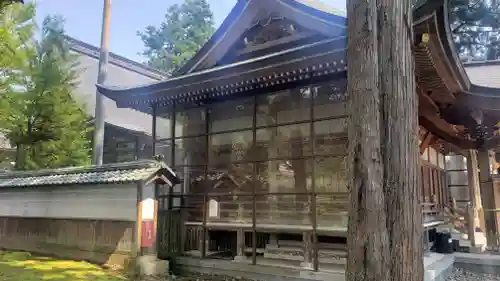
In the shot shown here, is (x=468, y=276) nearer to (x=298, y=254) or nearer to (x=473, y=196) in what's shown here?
(x=473, y=196)

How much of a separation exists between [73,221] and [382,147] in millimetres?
7651

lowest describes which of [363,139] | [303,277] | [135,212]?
[303,277]

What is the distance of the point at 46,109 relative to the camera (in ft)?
37.1

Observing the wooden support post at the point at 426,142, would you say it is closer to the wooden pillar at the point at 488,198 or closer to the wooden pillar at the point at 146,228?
the wooden pillar at the point at 488,198

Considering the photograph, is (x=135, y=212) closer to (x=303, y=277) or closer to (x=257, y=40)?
(x=303, y=277)

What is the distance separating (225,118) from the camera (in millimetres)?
8938

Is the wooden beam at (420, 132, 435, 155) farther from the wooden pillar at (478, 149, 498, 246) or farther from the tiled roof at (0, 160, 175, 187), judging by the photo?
the tiled roof at (0, 160, 175, 187)

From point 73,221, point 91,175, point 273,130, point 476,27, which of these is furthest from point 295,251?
point 476,27

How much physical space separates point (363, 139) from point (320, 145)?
5320mm

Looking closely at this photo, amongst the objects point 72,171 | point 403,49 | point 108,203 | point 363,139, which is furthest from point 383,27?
point 72,171

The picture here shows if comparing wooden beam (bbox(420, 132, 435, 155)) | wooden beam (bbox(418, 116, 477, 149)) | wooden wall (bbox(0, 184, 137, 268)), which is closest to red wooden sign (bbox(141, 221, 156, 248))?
wooden wall (bbox(0, 184, 137, 268))

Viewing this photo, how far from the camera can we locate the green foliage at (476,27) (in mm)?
23609

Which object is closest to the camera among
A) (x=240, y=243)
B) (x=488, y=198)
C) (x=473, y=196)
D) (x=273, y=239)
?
(x=240, y=243)

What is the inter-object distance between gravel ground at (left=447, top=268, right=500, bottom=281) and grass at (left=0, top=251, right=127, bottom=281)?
6.74 metres
